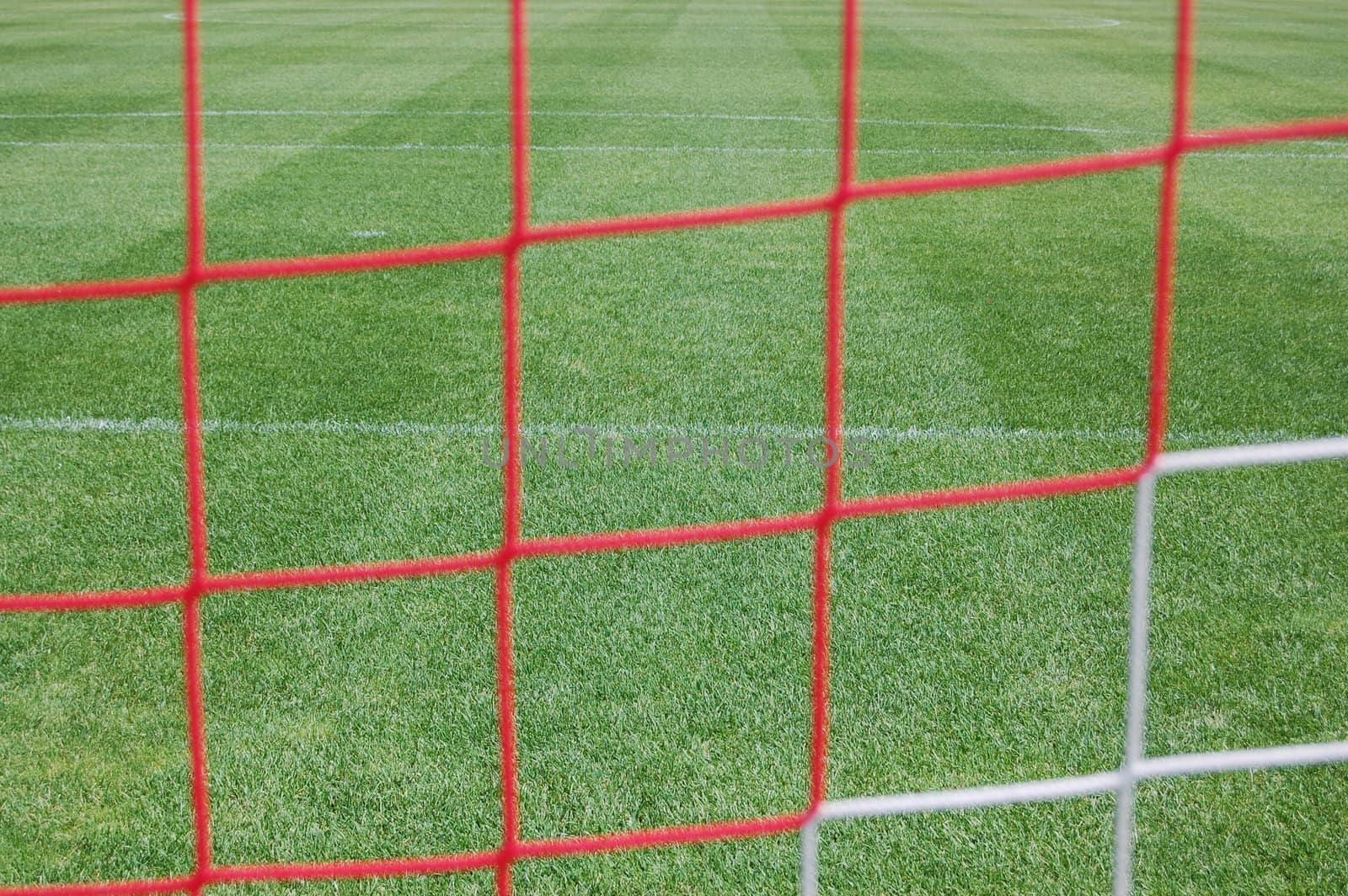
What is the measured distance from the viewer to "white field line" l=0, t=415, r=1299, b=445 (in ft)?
12.4

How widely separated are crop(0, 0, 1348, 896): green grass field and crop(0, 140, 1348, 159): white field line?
8cm

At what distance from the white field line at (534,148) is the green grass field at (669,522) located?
0.25 feet

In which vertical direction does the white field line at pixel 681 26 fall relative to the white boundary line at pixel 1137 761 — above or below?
below

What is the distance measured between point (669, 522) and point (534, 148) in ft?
15.1

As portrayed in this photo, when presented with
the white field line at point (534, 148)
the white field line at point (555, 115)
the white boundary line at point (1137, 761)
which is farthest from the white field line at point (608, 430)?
the white field line at point (555, 115)

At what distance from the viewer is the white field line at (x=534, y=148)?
7.49m

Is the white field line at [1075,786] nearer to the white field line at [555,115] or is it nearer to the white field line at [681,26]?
the white field line at [555,115]

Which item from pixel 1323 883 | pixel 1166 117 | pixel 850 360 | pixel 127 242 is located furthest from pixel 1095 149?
pixel 1323 883

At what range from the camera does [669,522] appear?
10.9 ft

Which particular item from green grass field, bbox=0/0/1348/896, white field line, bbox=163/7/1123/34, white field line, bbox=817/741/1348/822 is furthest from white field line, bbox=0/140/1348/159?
white field line, bbox=163/7/1123/34

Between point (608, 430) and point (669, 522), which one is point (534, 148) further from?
point (669, 522)

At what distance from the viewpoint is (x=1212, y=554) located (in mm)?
3158

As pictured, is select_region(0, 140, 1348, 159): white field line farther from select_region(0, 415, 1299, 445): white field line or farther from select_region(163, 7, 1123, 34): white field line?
select_region(163, 7, 1123, 34): white field line

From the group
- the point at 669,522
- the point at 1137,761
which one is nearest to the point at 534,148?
the point at 669,522
